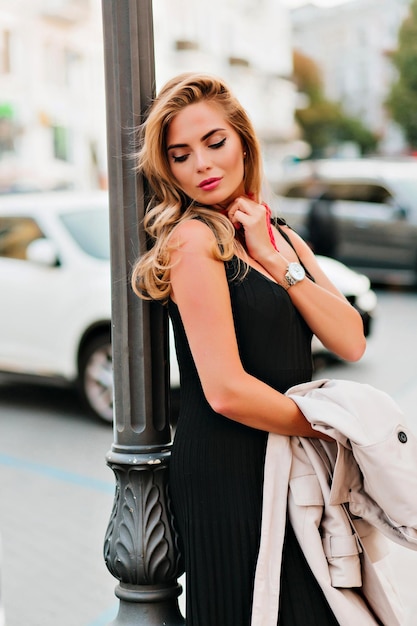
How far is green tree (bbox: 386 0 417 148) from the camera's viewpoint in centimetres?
4653

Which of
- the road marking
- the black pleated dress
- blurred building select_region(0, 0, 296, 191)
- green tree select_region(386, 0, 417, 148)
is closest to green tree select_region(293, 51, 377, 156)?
green tree select_region(386, 0, 417, 148)

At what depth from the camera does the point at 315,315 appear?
A: 2.11 metres

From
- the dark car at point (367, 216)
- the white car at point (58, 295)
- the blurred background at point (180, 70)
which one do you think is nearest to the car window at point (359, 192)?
the dark car at point (367, 216)

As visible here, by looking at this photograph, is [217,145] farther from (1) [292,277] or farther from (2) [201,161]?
(1) [292,277]

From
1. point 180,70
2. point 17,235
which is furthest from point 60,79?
point 17,235

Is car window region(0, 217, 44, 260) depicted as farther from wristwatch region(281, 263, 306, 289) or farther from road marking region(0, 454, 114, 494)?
wristwatch region(281, 263, 306, 289)

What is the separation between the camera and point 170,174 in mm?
2178

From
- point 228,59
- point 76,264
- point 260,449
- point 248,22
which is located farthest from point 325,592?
point 248,22

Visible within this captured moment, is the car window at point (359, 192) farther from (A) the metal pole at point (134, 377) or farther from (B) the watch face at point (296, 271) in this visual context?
(B) the watch face at point (296, 271)

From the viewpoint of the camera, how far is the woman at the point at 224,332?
6.39 feet

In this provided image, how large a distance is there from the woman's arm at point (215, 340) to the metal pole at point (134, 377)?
402 millimetres

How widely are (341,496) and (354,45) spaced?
3268 inches

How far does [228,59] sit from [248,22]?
11.1 feet

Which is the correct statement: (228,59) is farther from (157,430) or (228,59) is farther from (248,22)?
(157,430)
